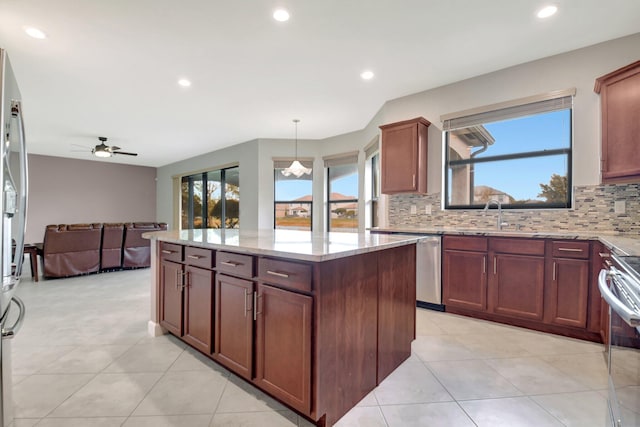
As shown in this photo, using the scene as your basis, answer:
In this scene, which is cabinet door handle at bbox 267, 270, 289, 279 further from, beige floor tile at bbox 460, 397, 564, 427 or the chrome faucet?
the chrome faucet

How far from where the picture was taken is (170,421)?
1480mm

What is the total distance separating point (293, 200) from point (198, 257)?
420cm

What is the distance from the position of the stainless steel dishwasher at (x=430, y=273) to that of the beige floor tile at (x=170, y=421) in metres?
2.46

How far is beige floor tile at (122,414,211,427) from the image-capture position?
1454 mm

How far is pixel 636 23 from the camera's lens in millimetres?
2410

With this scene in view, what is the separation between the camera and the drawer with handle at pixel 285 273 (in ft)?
4.49

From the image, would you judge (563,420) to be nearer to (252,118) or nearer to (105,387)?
(105,387)

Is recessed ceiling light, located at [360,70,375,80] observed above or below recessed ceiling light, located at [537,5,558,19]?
below

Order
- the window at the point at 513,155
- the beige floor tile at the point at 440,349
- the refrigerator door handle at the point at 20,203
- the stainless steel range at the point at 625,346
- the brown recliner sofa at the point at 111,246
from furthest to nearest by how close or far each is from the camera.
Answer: the brown recliner sofa at the point at 111,246, the window at the point at 513,155, the beige floor tile at the point at 440,349, the refrigerator door handle at the point at 20,203, the stainless steel range at the point at 625,346

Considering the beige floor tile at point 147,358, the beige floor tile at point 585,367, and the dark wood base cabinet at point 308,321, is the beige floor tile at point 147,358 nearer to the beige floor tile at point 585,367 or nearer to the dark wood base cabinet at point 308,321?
the dark wood base cabinet at point 308,321

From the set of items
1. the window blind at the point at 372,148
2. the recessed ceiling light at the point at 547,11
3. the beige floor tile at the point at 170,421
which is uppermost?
the recessed ceiling light at the point at 547,11

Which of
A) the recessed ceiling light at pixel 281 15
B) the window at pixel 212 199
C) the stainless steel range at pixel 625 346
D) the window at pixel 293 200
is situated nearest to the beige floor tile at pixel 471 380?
the stainless steel range at pixel 625 346

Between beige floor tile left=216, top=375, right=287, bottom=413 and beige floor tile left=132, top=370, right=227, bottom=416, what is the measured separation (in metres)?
0.04

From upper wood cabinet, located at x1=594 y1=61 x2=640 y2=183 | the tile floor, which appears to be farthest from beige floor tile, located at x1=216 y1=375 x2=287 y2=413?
upper wood cabinet, located at x1=594 y1=61 x2=640 y2=183
